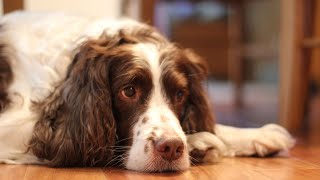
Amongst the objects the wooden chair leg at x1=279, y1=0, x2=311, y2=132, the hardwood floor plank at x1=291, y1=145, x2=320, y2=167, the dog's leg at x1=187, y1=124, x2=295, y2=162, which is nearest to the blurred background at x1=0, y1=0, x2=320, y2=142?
the wooden chair leg at x1=279, y1=0, x2=311, y2=132

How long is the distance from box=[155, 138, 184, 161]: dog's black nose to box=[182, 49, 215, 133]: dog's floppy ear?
407 mm

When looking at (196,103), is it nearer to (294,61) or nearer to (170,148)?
(170,148)

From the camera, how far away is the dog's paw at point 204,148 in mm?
1896

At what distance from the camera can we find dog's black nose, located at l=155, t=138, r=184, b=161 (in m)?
1.63

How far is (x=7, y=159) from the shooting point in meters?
1.85

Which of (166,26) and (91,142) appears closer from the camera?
(91,142)

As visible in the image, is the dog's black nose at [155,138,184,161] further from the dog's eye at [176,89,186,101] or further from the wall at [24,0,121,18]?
the wall at [24,0,121,18]

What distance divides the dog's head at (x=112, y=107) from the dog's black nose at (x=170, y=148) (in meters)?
0.03

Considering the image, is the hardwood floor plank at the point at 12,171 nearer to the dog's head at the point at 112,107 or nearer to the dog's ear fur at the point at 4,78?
the dog's head at the point at 112,107

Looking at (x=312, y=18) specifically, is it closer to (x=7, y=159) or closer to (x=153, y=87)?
(x=153, y=87)

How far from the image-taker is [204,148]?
192 centimetres

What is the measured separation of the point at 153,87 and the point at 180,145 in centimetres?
26

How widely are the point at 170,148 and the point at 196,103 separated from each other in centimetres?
48

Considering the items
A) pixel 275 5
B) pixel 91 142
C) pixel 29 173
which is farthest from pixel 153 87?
pixel 275 5
